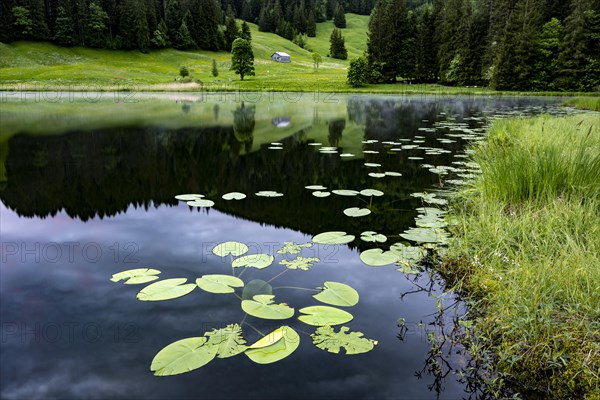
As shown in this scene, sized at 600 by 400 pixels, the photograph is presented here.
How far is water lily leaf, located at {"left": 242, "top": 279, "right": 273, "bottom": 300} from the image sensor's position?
360 cm

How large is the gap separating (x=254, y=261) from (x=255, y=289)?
539 mm

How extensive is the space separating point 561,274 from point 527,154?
9.72 feet

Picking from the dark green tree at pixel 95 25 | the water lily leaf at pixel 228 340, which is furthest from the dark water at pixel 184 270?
the dark green tree at pixel 95 25

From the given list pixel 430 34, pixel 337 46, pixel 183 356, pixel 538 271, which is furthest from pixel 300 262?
pixel 337 46

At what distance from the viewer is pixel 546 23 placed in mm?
51406

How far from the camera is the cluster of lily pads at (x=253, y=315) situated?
9.07ft

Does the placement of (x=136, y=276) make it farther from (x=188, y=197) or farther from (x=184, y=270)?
(x=188, y=197)

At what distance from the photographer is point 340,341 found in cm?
305

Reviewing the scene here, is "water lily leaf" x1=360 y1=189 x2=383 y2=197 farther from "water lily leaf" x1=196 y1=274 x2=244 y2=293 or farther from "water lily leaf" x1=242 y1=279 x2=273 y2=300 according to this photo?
"water lily leaf" x1=196 y1=274 x2=244 y2=293

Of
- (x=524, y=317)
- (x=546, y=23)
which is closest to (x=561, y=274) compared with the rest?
(x=524, y=317)

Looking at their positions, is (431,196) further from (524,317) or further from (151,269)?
(151,269)

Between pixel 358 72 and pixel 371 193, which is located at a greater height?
pixel 358 72

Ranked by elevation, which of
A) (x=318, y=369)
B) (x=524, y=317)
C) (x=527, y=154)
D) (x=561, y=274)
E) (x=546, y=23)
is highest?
(x=546, y=23)

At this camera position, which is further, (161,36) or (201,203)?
(161,36)
